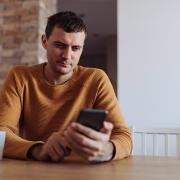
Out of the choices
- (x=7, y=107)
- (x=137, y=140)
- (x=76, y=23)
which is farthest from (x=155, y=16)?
(x=7, y=107)

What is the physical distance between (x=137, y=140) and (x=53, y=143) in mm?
1562

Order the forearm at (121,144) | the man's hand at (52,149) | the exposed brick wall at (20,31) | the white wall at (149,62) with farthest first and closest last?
1. the exposed brick wall at (20,31)
2. the white wall at (149,62)
3. the forearm at (121,144)
4. the man's hand at (52,149)

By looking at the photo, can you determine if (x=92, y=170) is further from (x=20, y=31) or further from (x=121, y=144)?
(x=20, y=31)

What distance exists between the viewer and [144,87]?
2773mm

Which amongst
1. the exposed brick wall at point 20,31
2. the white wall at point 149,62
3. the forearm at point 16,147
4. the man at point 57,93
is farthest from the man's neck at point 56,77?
the exposed brick wall at point 20,31

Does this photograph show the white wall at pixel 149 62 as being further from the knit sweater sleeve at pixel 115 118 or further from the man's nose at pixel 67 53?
the man's nose at pixel 67 53

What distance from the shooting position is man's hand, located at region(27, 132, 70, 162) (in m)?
1.00

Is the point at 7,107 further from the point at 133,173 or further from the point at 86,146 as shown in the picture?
the point at 133,173

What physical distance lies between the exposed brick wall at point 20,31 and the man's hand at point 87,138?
6.77 ft

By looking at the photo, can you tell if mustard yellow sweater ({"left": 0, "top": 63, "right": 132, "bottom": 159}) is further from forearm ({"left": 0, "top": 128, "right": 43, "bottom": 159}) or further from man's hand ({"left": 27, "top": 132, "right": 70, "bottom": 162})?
man's hand ({"left": 27, "top": 132, "right": 70, "bottom": 162})

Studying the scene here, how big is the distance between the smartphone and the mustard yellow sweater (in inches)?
15.0

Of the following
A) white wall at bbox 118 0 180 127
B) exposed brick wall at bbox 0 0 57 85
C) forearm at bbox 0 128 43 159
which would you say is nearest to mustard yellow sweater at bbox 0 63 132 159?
forearm at bbox 0 128 43 159

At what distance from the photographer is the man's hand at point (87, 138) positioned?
89 centimetres

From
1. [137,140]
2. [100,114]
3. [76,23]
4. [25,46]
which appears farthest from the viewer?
[25,46]
